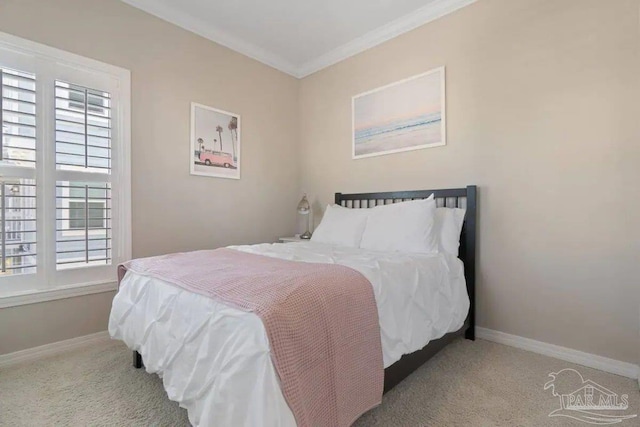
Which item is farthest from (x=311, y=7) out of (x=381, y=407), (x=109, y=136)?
(x=381, y=407)

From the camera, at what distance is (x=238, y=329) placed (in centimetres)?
104

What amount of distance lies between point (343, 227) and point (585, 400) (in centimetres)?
189

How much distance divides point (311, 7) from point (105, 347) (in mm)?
3250

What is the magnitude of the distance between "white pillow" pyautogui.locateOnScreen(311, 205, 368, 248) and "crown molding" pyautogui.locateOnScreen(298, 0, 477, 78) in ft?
5.78

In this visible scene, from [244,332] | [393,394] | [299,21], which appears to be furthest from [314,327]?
[299,21]

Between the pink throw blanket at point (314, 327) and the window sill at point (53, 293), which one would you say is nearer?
the pink throw blanket at point (314, 327)

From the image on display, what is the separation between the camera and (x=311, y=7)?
2.76 metres

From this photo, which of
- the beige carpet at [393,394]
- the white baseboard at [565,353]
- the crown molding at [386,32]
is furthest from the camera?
the crown molding at [386,32]

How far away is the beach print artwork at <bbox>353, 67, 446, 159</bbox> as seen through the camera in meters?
2.76

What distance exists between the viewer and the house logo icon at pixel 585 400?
153 centimetres

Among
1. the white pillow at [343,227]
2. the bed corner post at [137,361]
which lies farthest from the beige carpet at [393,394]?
the white pillow at [343,227]

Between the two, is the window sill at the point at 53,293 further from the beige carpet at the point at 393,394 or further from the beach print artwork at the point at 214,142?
the beach print artwork at the point at 214,142

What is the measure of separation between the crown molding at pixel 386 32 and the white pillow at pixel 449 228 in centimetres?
174

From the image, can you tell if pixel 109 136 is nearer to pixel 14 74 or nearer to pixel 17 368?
pixel 14 74
